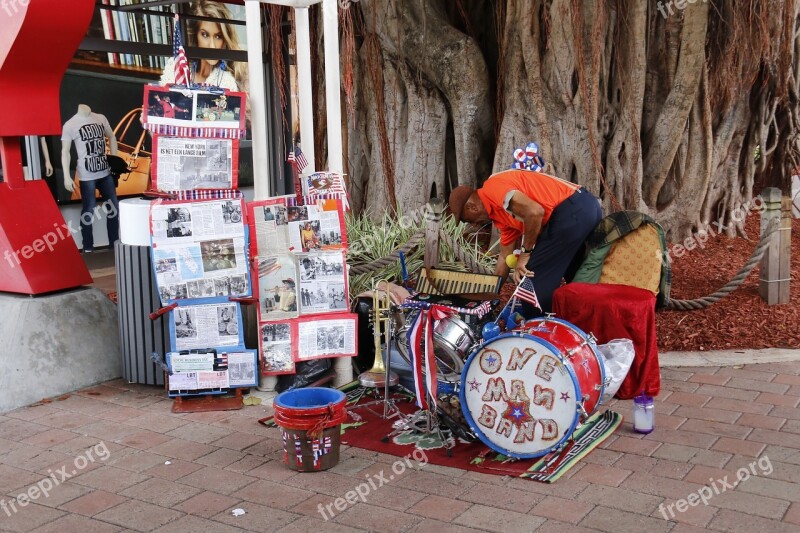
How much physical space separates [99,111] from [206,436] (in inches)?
273

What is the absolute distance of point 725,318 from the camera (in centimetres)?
677

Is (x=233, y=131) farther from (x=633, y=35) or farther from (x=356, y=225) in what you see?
(x=633, y=35)

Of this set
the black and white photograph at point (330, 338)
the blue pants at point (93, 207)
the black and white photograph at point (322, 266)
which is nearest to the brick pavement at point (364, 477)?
the black and white photograph at point (330, 338)

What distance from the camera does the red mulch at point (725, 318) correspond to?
21.1 ft

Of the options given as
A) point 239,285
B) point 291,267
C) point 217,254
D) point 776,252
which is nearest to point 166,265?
point 217,254

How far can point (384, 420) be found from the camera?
5.07 metres

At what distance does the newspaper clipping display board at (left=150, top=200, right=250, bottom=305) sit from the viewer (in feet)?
16.8

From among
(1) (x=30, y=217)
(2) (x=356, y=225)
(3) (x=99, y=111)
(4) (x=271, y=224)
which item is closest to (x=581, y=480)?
(4) (x=271, y=224)

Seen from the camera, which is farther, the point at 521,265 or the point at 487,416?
the point at 521,265

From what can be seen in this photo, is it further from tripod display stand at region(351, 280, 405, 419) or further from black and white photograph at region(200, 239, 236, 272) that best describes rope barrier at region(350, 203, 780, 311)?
black and white photograph at region(200, 239, 236, 272)

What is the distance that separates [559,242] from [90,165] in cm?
647

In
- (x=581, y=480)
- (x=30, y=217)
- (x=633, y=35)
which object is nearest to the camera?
(x=581, y=480)

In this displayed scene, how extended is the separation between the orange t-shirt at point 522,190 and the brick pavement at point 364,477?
4.68 ft

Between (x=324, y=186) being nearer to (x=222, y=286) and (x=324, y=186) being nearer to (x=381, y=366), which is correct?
(x=222, y=286)
